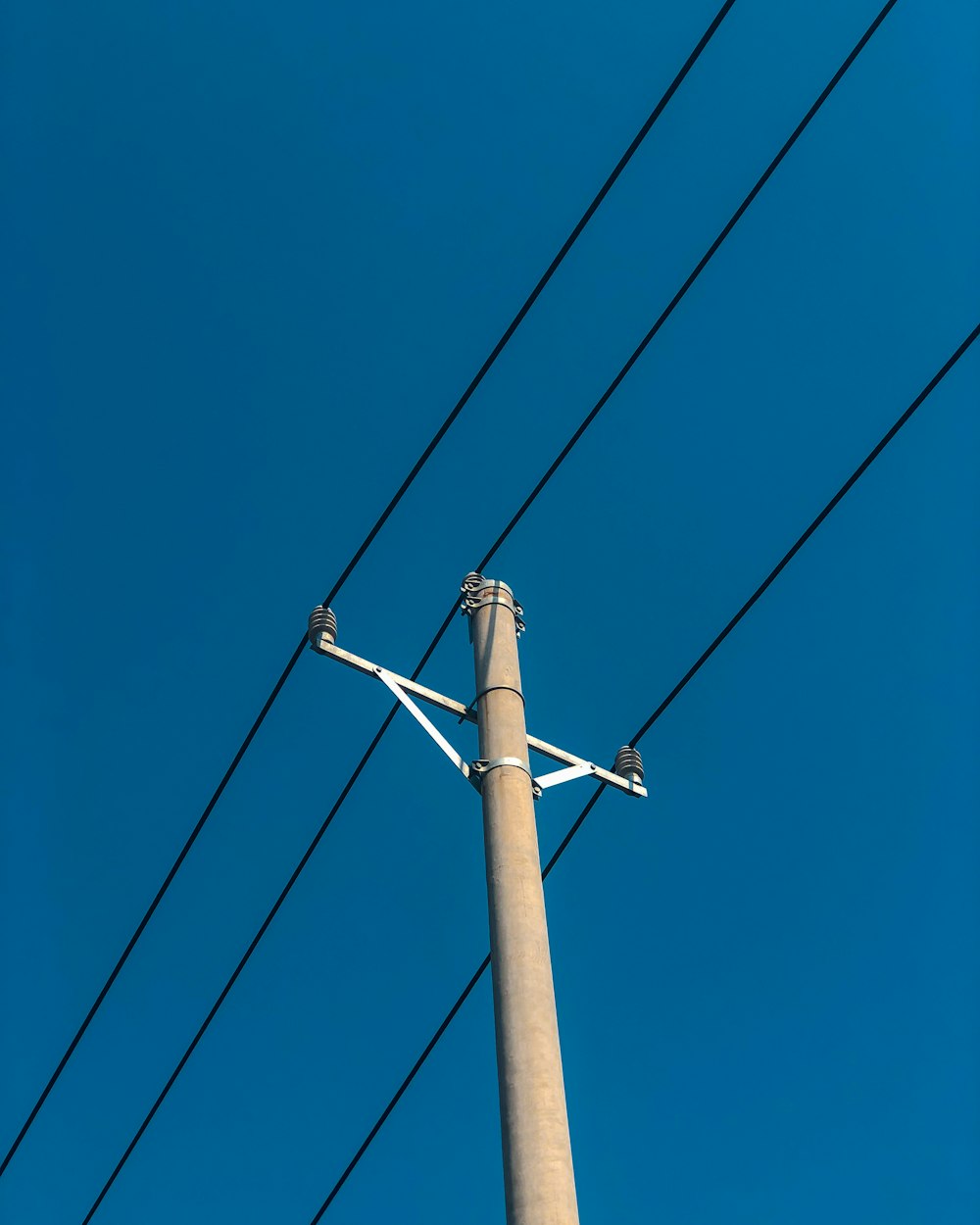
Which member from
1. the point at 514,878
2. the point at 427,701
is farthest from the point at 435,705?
the point at 514,878

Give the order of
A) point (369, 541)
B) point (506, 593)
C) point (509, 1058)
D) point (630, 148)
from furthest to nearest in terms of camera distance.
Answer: point (369, 541) < point (630, 148) < point (506, 593) < point (509, 1058)

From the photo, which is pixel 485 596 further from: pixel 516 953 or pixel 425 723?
pixel 516 953

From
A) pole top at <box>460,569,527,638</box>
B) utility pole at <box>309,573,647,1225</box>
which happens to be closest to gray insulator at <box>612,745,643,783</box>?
utility pole at <box>309,573,647,1225</box>

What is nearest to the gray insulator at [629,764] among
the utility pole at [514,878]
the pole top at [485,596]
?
the utility pole at [514,878]

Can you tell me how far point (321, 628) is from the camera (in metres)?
7.15

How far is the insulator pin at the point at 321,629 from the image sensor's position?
7117 mm

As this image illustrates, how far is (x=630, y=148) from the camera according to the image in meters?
7.77

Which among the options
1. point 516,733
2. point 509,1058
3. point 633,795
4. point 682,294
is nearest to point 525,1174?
point 509,1058

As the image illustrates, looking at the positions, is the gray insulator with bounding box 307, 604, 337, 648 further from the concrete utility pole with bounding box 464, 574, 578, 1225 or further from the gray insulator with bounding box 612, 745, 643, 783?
the gray insulator with bounding box 612, 745, 643, 783

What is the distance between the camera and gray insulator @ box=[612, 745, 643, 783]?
7387 millimetres

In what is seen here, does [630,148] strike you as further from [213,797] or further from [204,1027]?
[204,1027]

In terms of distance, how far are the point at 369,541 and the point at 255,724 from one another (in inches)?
64.5

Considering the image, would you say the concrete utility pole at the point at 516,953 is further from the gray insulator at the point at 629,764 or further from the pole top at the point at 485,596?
the gray insulator at the point at 629,764

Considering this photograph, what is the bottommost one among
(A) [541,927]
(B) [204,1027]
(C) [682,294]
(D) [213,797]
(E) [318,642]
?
(A) [541,927]
